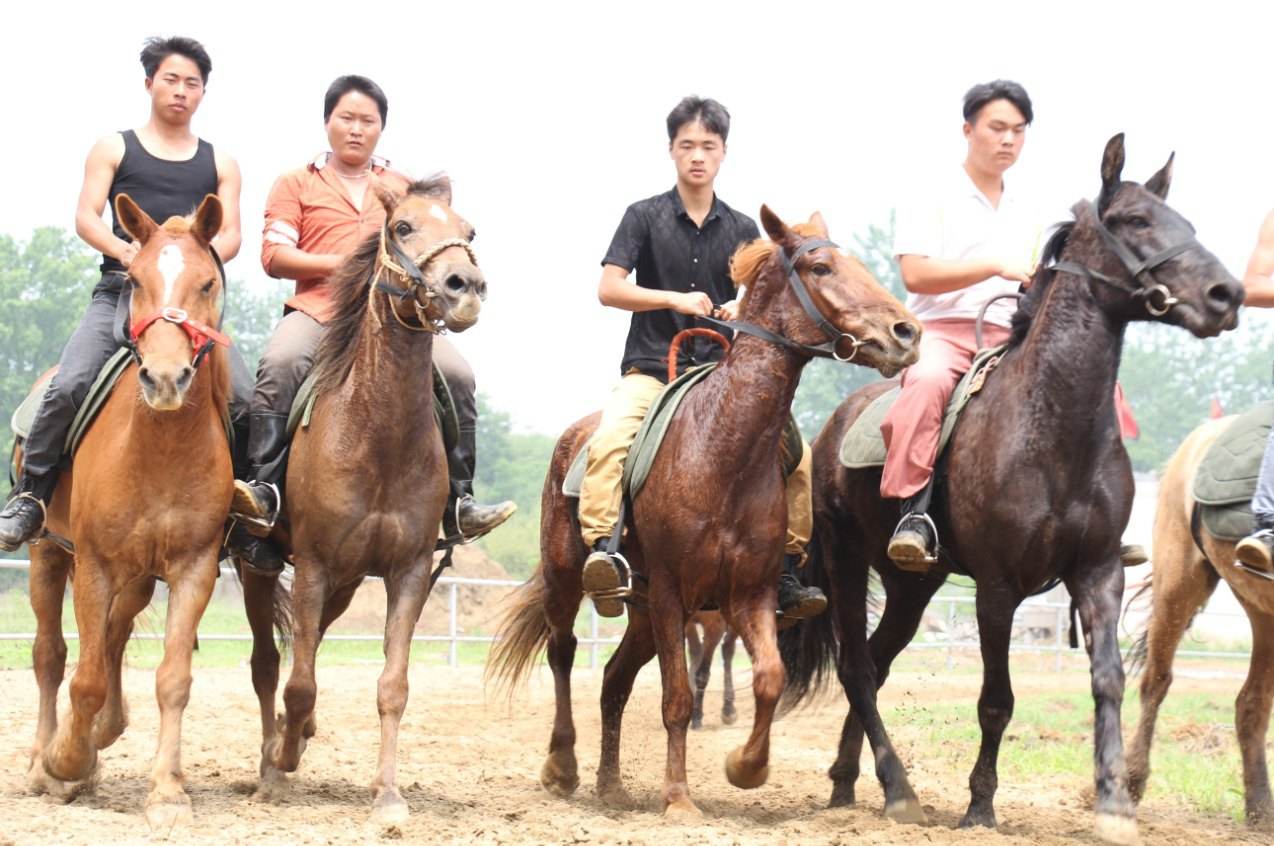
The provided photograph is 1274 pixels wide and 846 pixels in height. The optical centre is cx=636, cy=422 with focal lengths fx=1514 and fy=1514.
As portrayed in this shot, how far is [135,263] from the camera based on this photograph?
21.9 ft

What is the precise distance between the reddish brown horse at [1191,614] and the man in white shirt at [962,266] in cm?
167

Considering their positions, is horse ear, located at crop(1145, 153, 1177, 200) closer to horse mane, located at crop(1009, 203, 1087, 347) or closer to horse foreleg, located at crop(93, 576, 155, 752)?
horse mane, located at crop(1009, 203, 1087, 347)

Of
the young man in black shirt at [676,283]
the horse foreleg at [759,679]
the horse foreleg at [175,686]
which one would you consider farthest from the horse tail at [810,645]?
the horse foreleg at [175,686]

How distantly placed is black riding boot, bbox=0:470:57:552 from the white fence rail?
12.0 ft

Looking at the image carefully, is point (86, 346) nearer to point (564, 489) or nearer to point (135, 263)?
point (135, 263)

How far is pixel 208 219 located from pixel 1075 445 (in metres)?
4.03

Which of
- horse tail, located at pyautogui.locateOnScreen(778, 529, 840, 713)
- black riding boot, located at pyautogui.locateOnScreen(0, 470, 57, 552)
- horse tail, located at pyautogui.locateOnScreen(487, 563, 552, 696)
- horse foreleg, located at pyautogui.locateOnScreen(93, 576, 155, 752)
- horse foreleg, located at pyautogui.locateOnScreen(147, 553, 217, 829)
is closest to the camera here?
horse foreleg, located at pyautogui.locateOnScreen(147, 553, 217, 829)

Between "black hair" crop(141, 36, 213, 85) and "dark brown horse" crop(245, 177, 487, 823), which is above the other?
"black hair" crop(141, 36, 213, 85)

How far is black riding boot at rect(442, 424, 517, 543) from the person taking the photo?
7621 millimetres

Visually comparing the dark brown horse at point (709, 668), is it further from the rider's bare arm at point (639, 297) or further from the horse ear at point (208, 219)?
the horse ear at point (208, 219)

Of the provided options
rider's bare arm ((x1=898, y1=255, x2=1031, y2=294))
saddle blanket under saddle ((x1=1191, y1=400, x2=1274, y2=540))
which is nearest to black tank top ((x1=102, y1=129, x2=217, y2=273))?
rider's bare arm ((x1=898, y1=255, x2=1031, y2=294))

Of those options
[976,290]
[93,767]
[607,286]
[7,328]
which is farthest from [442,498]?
[7,328]

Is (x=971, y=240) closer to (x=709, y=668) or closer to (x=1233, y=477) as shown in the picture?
(x=1233, y=477)

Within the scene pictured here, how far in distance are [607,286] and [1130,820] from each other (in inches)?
146
